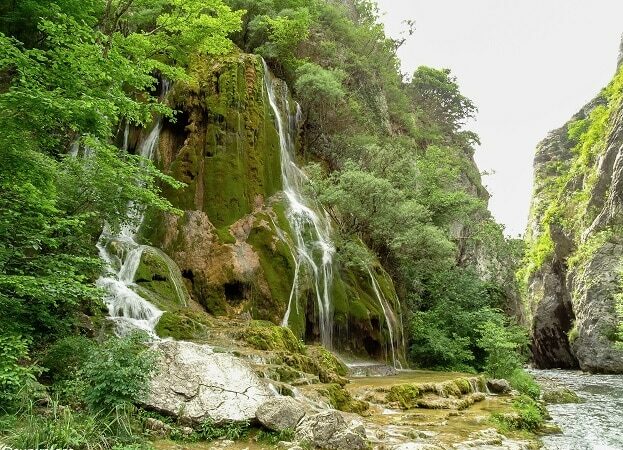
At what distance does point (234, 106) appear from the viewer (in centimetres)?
1959

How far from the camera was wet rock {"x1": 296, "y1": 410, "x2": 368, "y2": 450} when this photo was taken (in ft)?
22.0

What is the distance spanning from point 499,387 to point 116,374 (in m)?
12.4

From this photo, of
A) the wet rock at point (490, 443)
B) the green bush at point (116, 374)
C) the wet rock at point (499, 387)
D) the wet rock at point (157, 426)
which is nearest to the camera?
the green bush at point (116, 374)

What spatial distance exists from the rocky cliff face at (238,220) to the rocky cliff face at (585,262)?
13635mm

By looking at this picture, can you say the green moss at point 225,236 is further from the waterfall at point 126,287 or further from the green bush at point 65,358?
the green bush at point 65,358

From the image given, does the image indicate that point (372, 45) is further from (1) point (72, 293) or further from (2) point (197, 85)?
(1) point (72, 293)

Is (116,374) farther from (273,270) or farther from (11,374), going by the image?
(273,270)

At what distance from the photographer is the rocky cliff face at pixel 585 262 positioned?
2900 centimetres

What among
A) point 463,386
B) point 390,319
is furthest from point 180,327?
point 390,319

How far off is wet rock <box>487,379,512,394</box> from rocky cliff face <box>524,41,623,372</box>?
34.7ft

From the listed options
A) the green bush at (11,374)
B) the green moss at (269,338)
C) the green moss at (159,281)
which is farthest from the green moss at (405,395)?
the green bush at (11,374)

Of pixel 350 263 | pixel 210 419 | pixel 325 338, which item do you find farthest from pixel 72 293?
pixel 350 263

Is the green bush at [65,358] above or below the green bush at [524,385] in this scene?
above

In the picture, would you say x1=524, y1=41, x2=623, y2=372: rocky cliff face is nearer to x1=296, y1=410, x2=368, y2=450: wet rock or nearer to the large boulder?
x1=296, y1=410, x2=368, y2=450: wet rock
